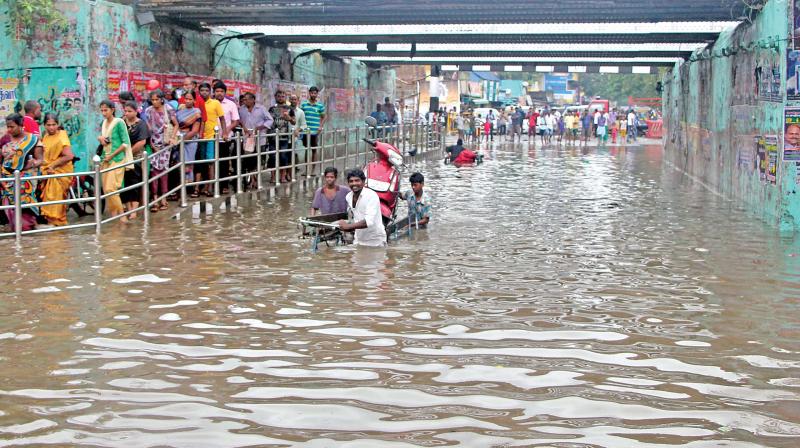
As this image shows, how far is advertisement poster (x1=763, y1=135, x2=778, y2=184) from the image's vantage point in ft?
47.9

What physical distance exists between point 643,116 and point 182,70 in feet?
176

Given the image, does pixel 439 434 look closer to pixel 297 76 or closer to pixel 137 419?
pixel 137 419

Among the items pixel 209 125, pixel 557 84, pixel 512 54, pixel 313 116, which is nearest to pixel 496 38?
pixel 512 54

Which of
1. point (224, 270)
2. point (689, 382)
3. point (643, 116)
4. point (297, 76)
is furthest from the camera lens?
point (643, 116)

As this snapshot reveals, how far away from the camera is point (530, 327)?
25.3 feet

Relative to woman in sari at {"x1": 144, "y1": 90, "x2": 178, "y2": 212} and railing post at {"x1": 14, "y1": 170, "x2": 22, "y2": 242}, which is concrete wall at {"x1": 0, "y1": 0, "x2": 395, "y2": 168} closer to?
woman in sari at {"x1": 144, "y1": 90, "x2": 178, "y2": 212}

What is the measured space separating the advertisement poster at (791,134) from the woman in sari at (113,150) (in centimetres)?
862

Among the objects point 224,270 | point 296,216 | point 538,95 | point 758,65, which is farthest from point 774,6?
point 538,95

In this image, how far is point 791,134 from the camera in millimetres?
13695

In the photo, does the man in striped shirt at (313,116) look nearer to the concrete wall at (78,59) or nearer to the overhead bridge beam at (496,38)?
the overhead bridge beam at (496,38)

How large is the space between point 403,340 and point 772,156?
30.6 ft

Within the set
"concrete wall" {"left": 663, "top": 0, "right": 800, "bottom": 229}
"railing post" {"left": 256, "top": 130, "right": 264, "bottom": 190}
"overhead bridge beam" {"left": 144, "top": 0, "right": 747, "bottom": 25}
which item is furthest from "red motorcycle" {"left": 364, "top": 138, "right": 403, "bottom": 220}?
"overhead bridge beam" {"left": 144, "top": 0, "right": 747, "bottom": 25}

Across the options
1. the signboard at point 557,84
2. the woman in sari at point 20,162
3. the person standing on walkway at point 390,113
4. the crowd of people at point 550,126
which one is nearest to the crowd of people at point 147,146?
the woman in sari at point 20,162

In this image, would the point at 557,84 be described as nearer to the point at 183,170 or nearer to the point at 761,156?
the point at 761,156
